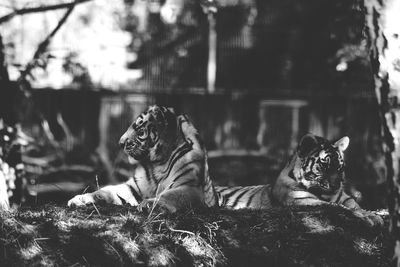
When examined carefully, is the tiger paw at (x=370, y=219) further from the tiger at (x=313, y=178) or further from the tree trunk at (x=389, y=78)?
the tree trunk at (x=389, y=78)

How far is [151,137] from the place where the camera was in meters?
6.08

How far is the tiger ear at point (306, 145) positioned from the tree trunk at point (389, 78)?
2.65m

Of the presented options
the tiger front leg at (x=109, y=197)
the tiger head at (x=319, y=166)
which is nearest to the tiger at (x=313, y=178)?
the tiger head at (x=319, y=166)

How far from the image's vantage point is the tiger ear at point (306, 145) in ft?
21.0

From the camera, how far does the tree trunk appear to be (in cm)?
365

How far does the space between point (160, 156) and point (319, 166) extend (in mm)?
1416

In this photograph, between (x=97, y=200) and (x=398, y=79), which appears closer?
(x=398, y=79)

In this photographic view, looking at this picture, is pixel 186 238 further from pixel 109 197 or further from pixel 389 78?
pixel 389 78

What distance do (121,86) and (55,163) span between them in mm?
3303

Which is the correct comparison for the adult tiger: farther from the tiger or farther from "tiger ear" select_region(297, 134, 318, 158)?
"tiger ear" select_region(297, 134, 318, 158)

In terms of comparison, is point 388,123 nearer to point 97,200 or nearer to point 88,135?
point 97,200

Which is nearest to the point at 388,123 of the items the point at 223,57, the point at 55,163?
the point at 55,163

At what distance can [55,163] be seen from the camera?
1470cm

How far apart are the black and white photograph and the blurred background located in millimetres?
38
